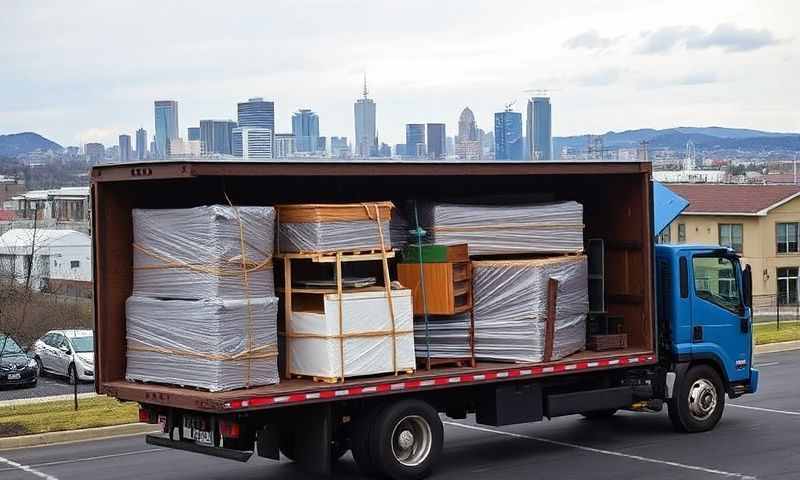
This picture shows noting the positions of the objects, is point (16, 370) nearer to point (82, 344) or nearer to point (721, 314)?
point (82, 344)

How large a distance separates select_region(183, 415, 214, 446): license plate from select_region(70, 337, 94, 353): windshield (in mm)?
16994

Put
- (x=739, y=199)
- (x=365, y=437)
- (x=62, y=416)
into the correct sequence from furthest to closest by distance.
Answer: (x=739, y=199), (x=62, y=416), (x=365, y=437)

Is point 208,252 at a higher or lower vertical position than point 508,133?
lower

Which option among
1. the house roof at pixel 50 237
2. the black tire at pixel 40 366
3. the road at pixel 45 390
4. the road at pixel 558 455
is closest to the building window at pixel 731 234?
the house roof at pixel 50 237

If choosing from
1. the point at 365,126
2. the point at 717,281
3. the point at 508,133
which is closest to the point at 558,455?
the point at 717,281

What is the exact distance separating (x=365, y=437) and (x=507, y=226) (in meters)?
3.12

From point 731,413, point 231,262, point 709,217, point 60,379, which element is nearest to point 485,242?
point 231,262

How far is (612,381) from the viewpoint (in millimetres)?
14719

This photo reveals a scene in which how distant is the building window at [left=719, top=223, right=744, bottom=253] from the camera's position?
2539 inches

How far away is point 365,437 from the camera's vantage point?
483 inches

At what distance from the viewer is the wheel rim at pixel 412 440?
1245 centimetres

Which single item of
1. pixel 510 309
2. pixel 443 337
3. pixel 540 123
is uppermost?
pixel 540 123

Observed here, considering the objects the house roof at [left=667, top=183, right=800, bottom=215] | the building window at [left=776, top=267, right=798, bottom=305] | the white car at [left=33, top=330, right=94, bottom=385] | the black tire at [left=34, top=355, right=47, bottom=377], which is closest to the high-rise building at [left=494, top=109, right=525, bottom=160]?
the house roof at [left=667, top=183, right=800, bottom=215]

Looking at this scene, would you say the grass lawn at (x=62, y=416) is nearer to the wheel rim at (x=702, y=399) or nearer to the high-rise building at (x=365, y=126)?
the wheel rim at (x=702, y=399)
